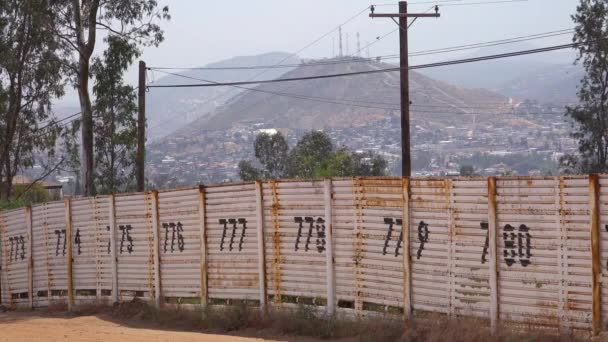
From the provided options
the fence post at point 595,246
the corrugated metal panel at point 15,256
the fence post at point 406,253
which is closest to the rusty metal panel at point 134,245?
the corrugated metal panel at point 15,256

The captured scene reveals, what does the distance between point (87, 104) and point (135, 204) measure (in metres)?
22.4

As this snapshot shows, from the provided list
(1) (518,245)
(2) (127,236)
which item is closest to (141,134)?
(2) (127,236)

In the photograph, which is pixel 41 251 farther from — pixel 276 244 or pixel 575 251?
pixel 575 251

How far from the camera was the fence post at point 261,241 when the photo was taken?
530 inches

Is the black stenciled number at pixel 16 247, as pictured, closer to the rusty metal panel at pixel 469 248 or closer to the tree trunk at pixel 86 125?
the rusty metal panel at pixel 469 248

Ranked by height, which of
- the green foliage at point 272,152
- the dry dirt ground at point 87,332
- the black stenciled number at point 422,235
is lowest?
the dry dirt ground at point 87,332

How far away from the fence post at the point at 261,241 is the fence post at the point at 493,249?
400 cm

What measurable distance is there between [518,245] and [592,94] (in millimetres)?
33858

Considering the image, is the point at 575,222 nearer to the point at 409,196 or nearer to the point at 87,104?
the point at 409,196

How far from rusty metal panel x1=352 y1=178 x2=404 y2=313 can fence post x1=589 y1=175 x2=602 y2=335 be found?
2681 mm

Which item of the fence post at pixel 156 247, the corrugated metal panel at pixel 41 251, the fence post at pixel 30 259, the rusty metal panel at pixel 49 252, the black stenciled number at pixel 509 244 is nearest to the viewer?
the black stenciled number at pixel 509 244

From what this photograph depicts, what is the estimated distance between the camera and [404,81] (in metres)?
26.6

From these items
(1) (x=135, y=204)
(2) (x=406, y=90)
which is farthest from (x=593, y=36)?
(1) (x=135, y=204)

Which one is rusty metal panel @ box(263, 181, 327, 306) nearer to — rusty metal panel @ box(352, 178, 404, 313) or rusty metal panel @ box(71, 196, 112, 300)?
rusty metal panel @ box(352, 178, 404, 313)
